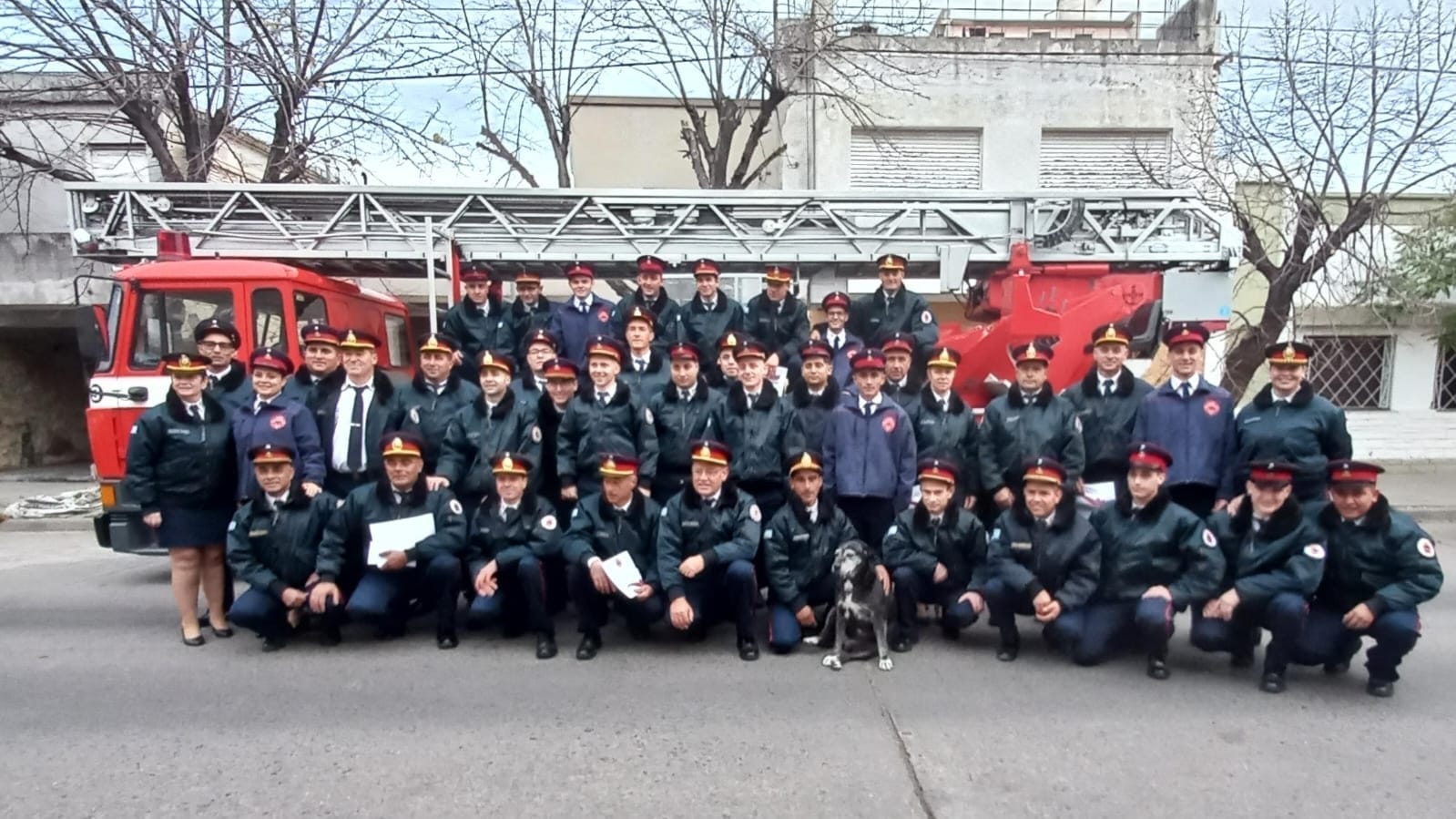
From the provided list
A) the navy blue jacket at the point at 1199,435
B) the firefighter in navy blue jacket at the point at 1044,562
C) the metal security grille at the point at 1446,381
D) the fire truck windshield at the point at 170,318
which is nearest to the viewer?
the firefighter in navy blue jacket at the point at 1044,562

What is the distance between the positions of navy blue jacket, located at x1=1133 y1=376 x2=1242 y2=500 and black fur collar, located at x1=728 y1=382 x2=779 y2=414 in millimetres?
2228

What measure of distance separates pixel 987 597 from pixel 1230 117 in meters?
8.39

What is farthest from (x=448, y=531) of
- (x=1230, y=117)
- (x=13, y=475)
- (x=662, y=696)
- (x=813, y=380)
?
(x=13, y=475)

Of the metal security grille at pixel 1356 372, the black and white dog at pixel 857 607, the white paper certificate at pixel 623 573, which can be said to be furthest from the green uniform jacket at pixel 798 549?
the metal security grille at pixel 1356 372

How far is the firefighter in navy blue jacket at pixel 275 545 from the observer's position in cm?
466

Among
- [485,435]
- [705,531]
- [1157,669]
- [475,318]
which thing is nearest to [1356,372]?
[1157,669]

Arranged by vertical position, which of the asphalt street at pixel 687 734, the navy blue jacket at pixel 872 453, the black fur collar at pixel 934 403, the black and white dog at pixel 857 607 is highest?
the black fur collar at pixel 934 403

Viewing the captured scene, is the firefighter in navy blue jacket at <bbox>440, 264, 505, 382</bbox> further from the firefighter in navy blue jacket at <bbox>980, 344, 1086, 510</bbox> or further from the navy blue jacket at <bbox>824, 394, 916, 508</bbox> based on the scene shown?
the firefighter in navy blue jacket at <bbox>980, 344, 1086, 510</bbox>

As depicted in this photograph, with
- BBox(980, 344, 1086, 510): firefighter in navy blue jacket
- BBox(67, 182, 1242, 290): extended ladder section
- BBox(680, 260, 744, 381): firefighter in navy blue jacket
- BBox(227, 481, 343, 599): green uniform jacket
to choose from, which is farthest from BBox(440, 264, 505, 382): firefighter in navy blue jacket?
BBox(980, 344, 1086, 510): firefighter in navy blue jacket

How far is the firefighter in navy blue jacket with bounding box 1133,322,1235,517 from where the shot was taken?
4969 mm

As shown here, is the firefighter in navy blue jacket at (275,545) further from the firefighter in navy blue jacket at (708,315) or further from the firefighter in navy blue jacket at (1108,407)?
the firefighter in navy blue jacket at (1108,407)

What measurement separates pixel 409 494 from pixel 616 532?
120 centimetres

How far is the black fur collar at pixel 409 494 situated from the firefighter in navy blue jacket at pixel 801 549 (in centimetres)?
196

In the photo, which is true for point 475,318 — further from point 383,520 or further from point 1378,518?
point 1378,518
